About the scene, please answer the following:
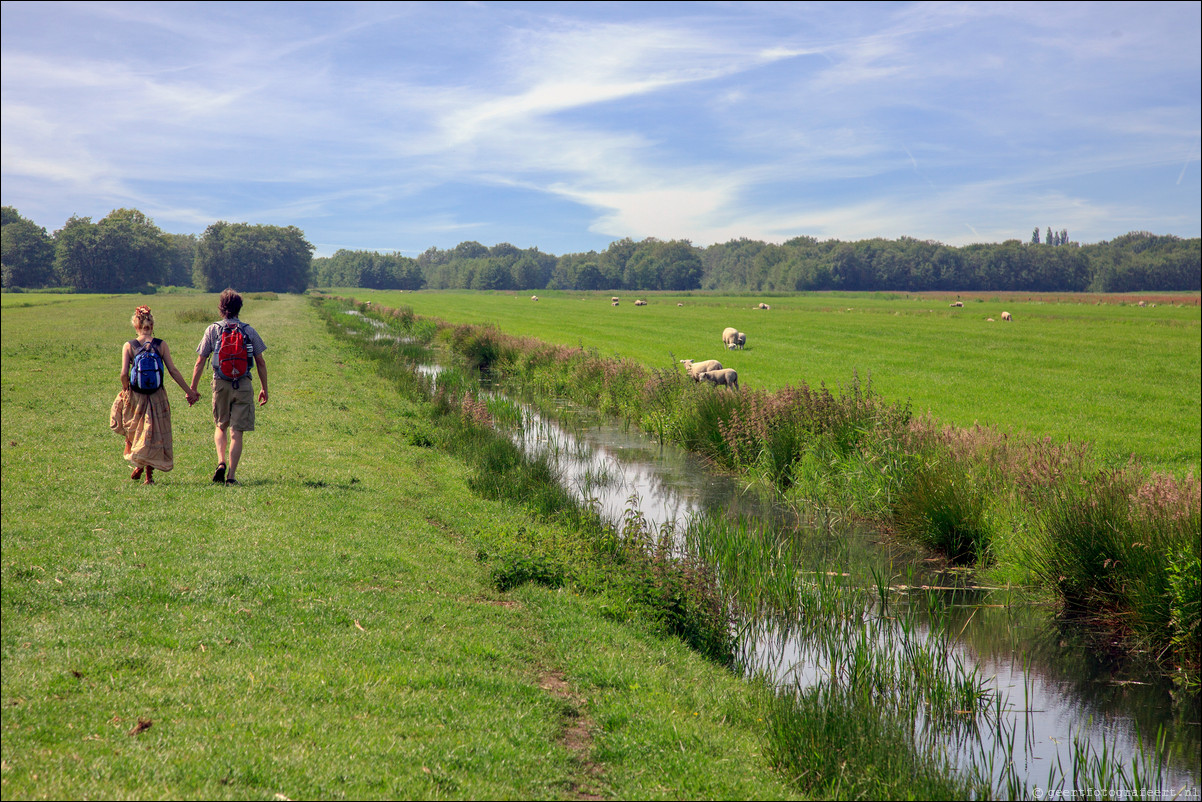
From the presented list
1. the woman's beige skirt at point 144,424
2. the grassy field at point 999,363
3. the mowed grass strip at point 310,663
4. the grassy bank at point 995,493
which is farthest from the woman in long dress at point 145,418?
the grassy field at point 999,363

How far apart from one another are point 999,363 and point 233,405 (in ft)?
101

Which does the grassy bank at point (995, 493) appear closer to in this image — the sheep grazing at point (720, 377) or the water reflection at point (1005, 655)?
the water reflection at point (1005, 655)

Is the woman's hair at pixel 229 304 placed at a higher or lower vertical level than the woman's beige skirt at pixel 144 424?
higher

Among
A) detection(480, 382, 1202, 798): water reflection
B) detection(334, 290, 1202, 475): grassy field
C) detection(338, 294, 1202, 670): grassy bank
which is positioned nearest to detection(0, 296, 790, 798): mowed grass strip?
detection(480, 382, 1202, 798): water reflection

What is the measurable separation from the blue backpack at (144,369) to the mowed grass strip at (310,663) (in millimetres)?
1495

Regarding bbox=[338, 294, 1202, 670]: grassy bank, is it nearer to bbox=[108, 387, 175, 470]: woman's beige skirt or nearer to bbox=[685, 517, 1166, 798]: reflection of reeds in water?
bbox=[685, 517, 1166, 798]: reflection of reeds in water

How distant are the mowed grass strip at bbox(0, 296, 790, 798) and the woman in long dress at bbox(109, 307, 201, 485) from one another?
0.45 m

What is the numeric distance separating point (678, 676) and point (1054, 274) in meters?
190

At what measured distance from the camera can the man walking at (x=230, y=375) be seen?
10984mm

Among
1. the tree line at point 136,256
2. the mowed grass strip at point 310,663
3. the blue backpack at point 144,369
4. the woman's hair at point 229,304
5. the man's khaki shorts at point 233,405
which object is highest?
the tree line at point 136,256

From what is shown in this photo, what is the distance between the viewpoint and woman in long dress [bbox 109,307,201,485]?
424 inches

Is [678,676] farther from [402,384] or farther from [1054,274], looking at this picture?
[1054,274]

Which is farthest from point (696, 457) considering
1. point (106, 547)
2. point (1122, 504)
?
point (106, 547)

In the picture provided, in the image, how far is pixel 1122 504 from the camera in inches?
368
